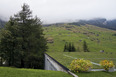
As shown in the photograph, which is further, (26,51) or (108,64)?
(26,51)

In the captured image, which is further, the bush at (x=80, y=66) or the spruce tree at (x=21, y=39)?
the spruce tree at (x=21, y=39)

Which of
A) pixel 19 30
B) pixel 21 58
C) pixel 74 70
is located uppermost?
pixel 19 30

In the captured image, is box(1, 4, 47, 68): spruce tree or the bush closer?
the bush

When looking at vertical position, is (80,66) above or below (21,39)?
below

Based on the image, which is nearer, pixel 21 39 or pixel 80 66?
pixel 80 66

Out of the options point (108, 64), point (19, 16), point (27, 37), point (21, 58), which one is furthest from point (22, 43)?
point (108, 64)

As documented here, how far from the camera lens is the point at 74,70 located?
11.5 meters

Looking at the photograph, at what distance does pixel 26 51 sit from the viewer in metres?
27.8

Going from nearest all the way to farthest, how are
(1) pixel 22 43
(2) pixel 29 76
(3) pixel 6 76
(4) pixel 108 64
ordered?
(3) pixel 6 76 < (2) pixel 29 76 < (4) pixel 108 64 < (1) pixel 22 43

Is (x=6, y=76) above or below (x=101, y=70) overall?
above

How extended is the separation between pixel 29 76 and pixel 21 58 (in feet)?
65.8

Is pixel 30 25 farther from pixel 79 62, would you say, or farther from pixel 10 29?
pixel 79 62

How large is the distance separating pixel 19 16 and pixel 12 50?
9558mm

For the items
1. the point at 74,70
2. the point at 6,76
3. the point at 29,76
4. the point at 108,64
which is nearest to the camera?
the point at 6,76
